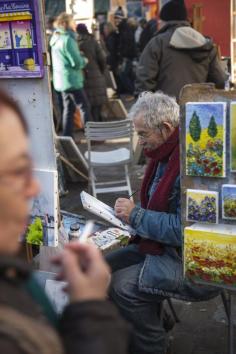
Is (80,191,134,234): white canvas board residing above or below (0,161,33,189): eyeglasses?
below

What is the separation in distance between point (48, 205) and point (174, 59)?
7.49 feet

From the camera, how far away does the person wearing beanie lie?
4812mm

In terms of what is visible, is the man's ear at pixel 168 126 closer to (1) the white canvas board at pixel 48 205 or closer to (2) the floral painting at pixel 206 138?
(2) the floral painting at pixel 206 138

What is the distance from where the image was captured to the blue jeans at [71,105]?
7270 mm

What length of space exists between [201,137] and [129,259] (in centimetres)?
91

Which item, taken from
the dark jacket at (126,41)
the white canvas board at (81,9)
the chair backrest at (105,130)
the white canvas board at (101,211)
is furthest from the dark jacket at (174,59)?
the dark jacket at (126,41)

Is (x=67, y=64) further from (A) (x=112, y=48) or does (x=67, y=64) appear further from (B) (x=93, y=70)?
(A) (x=112, y=48)

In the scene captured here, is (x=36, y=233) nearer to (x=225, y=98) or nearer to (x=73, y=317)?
(x=225, y=98)

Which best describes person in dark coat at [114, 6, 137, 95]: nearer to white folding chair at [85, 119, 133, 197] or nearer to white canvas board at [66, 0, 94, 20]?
white canvas board at [66, 0, 94, 20]

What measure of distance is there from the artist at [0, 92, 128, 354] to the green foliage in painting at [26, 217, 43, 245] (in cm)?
211

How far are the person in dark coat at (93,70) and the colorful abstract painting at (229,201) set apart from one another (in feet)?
20.2

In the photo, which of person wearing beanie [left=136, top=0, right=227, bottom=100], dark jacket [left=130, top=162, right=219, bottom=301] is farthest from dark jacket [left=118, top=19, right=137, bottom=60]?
dark jacket [left=130, top=162, right=219, bottom=301]

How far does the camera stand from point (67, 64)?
7.07 metres

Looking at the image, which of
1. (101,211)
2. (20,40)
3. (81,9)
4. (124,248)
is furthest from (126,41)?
(101,211)
